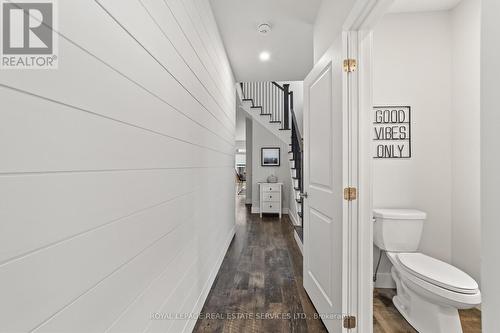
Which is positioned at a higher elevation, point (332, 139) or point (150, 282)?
point (332, 139)

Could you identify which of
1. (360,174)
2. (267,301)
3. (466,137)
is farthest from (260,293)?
(466,137)

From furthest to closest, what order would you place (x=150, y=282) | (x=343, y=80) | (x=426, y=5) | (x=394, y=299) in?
1. (x=426, y=5)
2. (x=394, y=299)
3. (x=343, y=80)
4. (x=150, y=282)

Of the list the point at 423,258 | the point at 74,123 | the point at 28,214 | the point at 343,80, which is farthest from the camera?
the point at 423,258

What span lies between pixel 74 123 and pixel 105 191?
23 centimetres

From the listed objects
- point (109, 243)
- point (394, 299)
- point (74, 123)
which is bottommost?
point (394, 299)

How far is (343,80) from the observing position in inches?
63.7

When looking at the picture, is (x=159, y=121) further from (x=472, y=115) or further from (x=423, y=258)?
(x=472, y=115)

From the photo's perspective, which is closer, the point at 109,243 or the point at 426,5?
the point at 109,243

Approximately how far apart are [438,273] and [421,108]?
1.53m

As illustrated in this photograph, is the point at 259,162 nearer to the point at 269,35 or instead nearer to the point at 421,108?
the point at 269,35

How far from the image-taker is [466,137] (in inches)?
86.3

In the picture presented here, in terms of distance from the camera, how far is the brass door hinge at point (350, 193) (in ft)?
5.27

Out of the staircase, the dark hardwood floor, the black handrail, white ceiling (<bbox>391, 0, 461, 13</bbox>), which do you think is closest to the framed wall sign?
white ceiling (<bbox>391, 0, 461, 13</bbox>)

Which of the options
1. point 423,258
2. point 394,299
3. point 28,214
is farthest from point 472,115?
point 28,214
